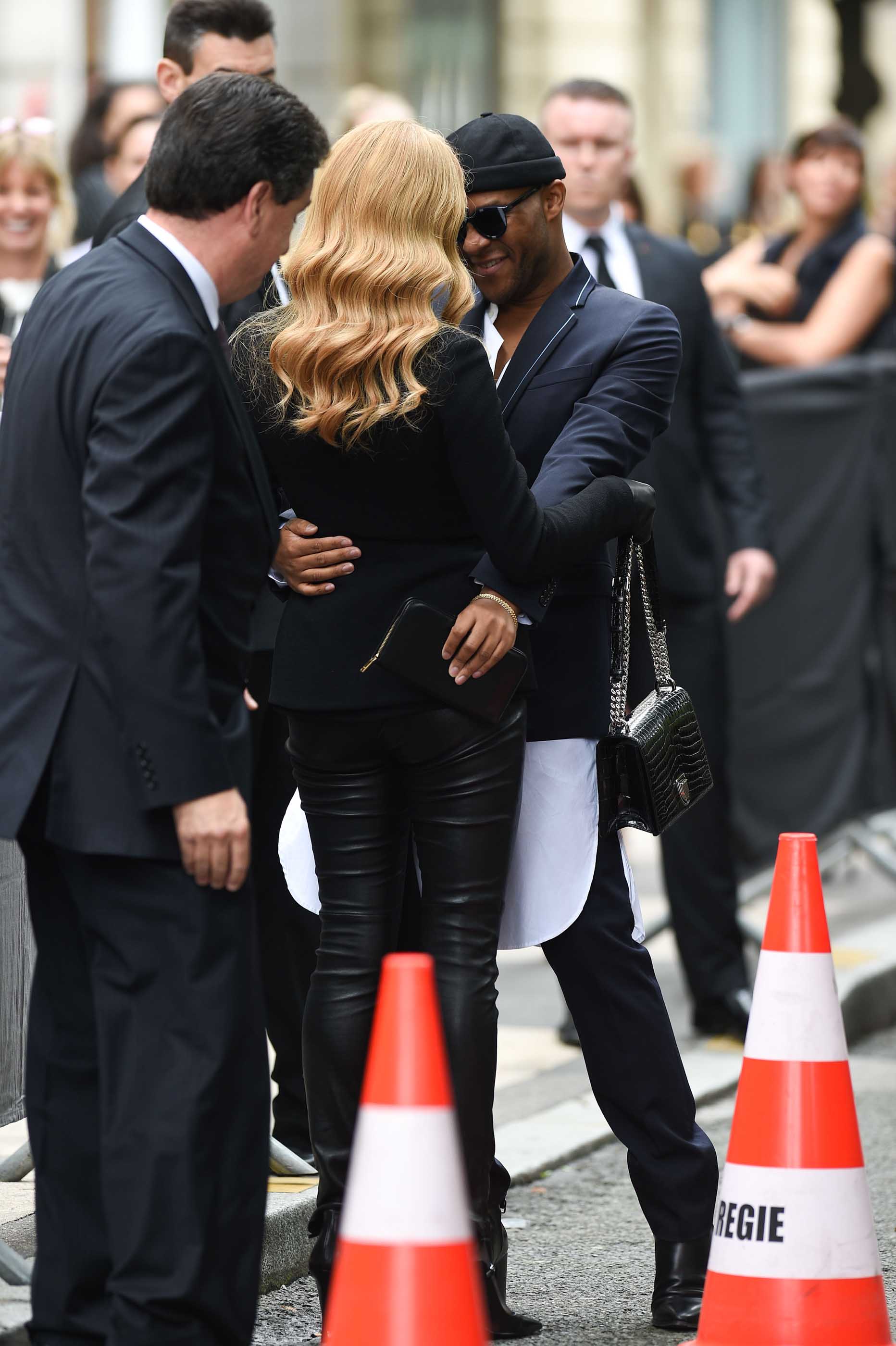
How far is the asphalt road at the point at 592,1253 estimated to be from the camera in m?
4.08

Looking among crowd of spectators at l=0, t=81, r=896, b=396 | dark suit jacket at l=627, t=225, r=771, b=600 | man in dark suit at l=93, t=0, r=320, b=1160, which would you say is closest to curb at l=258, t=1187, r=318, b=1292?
man in dark suit at l=93, t=0, r=320, b=1160

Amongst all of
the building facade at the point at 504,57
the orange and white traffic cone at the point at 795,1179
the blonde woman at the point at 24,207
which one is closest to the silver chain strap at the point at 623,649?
the orange and white traffic cone at the point at 795,1179

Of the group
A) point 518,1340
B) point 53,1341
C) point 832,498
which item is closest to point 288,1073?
point 518,1340

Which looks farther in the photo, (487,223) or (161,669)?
(487,223)

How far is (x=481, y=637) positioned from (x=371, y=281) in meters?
0.58

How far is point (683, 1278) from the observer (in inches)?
158

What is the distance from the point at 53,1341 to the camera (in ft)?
11.2

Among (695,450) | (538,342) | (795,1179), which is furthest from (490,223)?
(695,450)

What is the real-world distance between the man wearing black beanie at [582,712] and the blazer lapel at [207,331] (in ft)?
2.32

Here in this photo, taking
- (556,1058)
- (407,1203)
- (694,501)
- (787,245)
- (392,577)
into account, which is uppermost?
(392,577)

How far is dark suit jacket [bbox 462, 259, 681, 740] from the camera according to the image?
3.96 metres

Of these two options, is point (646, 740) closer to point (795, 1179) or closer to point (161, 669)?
point (795, 1179)

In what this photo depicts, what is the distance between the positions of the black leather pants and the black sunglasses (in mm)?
804

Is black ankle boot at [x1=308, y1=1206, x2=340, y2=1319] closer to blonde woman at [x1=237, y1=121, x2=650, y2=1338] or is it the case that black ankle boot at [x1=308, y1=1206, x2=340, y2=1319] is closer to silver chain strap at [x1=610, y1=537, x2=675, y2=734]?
blonde woman at [x1=237, y1=121, x2=650, y2=1338]
